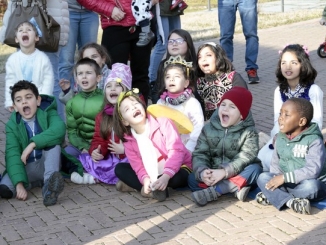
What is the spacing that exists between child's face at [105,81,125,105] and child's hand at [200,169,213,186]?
1.13m

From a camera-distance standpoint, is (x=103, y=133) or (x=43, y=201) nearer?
(x=43, y=201)

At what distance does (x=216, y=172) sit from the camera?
5664mm

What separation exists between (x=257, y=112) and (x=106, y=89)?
2.49 m

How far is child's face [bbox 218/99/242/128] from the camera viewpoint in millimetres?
5781

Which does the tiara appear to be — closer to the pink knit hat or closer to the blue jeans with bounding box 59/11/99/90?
the pink knit hat

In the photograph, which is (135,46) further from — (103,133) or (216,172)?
(216,172)

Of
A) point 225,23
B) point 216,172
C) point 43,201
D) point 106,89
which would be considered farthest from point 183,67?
point 225,23

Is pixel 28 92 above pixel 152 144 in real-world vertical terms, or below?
above

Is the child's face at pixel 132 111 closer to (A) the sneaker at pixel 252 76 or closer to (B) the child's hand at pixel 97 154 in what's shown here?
(B) the child's hand at pixel 97 154

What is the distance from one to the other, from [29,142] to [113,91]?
2.77 ft

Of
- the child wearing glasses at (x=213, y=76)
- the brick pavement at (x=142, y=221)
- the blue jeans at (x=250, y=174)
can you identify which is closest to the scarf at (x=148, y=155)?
the brick pavement at (x=142, y=221)

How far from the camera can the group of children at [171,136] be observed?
5.50 m

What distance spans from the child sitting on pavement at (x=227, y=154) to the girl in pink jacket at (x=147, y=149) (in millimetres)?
159

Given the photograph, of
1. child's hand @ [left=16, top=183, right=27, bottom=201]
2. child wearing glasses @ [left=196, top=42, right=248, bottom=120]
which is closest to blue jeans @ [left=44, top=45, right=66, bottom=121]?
child wearing glasses @ [left=196, top=42, right=248, bottom=120]
